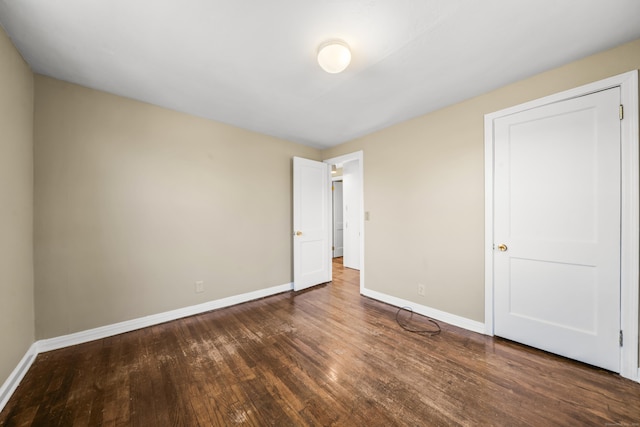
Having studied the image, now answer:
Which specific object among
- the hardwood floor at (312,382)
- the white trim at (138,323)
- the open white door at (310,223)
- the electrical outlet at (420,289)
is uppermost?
the open white door at (310,223)

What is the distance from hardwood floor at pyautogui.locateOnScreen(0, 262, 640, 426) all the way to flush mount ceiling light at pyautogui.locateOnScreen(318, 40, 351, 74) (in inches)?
93.7

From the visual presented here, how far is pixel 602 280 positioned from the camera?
5.88ft

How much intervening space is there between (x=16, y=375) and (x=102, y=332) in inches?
24.7

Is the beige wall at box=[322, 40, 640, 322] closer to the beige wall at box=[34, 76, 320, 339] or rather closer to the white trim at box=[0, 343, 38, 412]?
the beige wall at box=[34, 76, 320, 339]

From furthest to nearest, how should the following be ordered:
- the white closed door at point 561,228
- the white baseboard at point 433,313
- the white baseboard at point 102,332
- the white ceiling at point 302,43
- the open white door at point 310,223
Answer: the open white door at point 310,223, the white baseboard at point 433,313, the white closed door at point 561,228, the white baseboard at point 102,332, the white ceiling at point 302,43

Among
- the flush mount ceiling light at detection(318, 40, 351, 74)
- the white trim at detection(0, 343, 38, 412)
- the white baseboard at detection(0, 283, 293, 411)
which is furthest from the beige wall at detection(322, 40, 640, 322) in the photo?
the white trim at detection(0, 343, 38, 412)

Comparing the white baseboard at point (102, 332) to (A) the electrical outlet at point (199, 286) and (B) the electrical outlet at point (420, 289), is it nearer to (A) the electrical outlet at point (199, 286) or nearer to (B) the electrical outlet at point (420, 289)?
(A) the electrical outlet at point (199, 286)

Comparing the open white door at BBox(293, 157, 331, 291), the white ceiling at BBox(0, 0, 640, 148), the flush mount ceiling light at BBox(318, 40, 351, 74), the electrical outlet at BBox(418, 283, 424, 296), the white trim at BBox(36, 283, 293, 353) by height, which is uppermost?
the white ceiling at BBox(0, 0, 640, 148)

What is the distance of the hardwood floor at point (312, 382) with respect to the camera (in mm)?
1406

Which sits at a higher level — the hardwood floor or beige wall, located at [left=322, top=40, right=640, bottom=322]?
beige wall, located at [left=322, top=40, right=640, bottom=322]

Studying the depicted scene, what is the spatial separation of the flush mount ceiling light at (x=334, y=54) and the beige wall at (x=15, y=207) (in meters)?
2.18

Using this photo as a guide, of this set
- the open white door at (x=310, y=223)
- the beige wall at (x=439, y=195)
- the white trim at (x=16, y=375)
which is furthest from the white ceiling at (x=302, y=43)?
the white trim at (x=16, y=375)

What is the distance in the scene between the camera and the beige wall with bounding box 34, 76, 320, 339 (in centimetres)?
210

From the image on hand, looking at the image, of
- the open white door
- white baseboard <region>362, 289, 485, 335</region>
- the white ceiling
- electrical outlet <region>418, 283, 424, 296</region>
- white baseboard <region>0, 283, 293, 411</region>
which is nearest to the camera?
the white ceiling
